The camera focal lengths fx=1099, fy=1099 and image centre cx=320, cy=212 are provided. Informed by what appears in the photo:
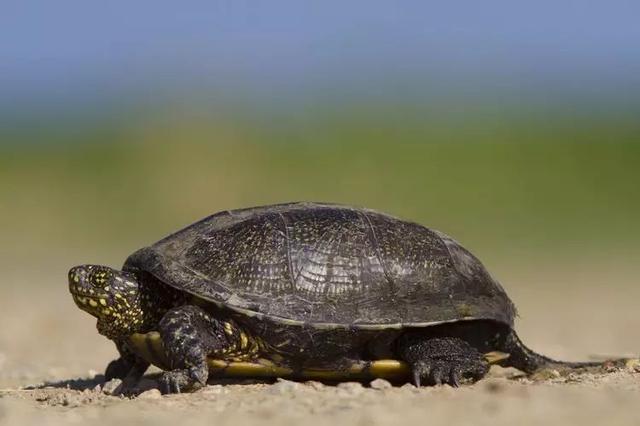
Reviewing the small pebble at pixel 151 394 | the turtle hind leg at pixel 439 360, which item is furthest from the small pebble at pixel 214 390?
the turtle hind leg at pixel 439 360

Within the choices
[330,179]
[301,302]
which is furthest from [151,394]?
[330,179]

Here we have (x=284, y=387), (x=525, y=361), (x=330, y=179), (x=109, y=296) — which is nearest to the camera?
(x=284, y=387)

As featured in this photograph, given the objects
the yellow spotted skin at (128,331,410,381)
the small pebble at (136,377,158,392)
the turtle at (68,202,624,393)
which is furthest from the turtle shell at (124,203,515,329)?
the small pebble at (136,377,158,392)

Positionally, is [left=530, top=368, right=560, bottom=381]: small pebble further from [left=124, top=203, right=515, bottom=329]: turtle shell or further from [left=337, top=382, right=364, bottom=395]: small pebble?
[left=337, top=382, right=364, bottom=395]: small pebble

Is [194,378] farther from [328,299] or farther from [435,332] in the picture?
[435,332]

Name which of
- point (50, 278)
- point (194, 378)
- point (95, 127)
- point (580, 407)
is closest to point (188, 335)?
point (194, 378)

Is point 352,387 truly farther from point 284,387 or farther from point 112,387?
point 112,387
